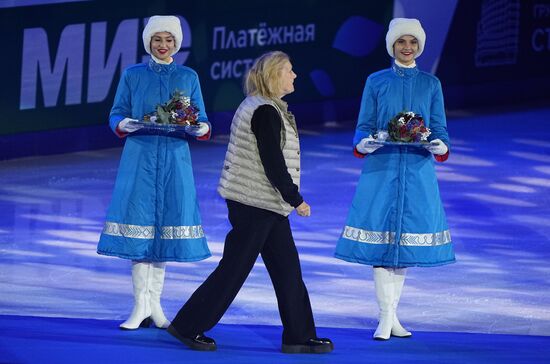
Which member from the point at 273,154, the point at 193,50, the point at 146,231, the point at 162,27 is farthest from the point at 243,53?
the point at 273,154

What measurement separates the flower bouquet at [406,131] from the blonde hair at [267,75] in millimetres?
681

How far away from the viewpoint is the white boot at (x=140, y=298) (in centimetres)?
743

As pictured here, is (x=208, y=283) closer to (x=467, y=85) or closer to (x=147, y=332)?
(x=147, y=332)

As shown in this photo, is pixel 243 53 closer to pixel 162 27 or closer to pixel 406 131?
pixel 162 27

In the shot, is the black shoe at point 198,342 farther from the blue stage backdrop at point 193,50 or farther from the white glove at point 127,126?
the blue stage backdrop at point 193,50

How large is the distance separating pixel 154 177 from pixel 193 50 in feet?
25.7

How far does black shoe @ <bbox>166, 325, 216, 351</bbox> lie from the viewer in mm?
6914

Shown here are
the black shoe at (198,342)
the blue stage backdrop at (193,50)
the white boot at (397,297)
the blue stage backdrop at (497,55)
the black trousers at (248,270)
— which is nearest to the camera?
the black trousers at (248,270)

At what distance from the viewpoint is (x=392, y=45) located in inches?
289

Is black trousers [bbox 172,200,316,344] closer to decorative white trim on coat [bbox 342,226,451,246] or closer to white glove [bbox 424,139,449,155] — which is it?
decorative white trim on coat [bbox 342,226,451,246]

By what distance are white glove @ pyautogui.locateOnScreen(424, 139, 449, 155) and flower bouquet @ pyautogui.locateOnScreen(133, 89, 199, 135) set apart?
47.0 inches

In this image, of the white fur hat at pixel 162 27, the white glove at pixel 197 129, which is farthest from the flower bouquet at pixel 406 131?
the white fur hat at pixel 162 27

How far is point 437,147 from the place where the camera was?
23.5 ft

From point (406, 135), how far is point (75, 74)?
7372 mm
